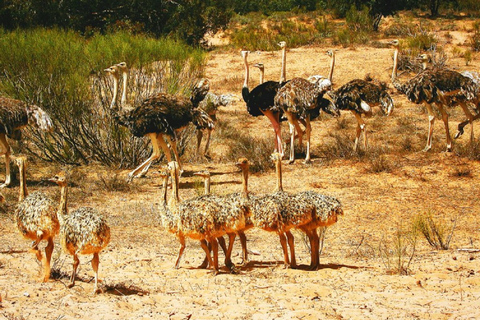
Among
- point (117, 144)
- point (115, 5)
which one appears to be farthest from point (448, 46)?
point (117, 144)

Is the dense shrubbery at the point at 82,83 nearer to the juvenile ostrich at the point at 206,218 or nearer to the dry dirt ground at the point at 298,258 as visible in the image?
the dry dirt ground at the point at 298,258

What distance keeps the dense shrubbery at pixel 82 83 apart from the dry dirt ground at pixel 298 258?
2.36ft

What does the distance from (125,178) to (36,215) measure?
21.7ft

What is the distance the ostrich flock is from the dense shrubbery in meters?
0.57

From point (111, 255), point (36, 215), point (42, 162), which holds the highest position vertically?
point (36, 215)

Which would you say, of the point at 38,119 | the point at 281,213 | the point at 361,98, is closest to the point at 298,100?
the point at 361,98

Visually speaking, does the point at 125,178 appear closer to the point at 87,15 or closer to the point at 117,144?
the point at 117,144

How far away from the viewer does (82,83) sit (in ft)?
46.0

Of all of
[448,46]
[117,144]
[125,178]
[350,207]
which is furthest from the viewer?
[448,46]

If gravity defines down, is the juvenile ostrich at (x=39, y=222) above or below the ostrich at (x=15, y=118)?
above

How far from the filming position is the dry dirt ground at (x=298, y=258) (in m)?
5.91

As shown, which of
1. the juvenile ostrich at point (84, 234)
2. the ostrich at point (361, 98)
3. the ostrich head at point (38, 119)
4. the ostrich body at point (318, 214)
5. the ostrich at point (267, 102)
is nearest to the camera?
the juvenile ostrich at point (84, 234)

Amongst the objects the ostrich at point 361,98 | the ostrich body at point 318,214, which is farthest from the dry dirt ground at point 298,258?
the ostrich at point 361,98

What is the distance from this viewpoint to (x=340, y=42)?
1042 inches
